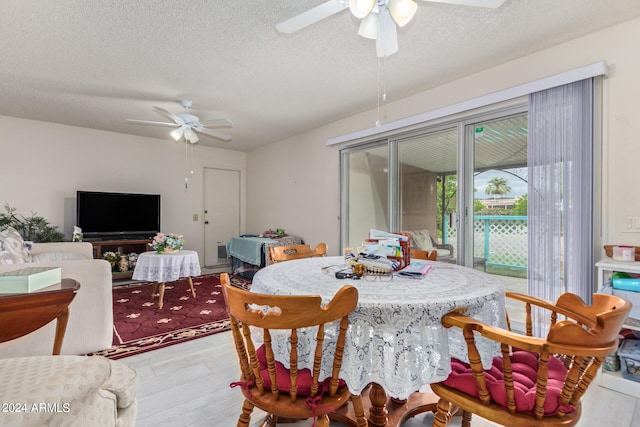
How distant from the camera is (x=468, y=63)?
262cm

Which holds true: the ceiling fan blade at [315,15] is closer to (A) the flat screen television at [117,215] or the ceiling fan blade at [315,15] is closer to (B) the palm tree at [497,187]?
(B) the palm tree at [497,187]

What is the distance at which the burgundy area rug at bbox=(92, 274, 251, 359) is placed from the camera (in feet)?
8.20

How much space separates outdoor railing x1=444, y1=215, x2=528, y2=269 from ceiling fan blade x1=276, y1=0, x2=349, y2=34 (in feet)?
7.33

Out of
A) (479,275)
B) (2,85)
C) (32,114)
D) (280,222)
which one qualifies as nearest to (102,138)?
(32,114)

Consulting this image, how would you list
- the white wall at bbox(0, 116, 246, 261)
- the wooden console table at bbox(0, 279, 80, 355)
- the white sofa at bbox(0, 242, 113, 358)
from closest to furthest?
the wooden console table at bbox(0, 279, 80, 355) < the white sofa at bbox(0, 242, 113, 358) < the white wall at bbox(0, 116, 246, 261)

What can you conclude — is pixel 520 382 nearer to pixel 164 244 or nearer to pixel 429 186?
pixel 429 186

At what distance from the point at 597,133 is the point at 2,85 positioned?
214 inches

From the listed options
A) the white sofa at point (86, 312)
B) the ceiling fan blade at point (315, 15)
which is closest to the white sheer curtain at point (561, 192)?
the ceiling fan blade at point (315, 15)

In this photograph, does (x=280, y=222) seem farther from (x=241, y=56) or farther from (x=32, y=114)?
(x=32, y=114)

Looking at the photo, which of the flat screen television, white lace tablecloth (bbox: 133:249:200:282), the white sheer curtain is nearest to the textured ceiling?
the white sheer curtain

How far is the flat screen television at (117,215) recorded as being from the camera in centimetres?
446

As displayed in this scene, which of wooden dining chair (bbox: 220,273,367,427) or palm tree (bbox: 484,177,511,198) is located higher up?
palm tree (bbox: 484,177,511,198)

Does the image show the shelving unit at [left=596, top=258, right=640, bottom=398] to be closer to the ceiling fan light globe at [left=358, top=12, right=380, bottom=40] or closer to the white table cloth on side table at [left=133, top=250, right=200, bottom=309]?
the ceiling fan light globe at [left=358, top=12, right=380, bottom=40]

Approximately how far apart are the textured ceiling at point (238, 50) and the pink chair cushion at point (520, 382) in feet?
6.71
